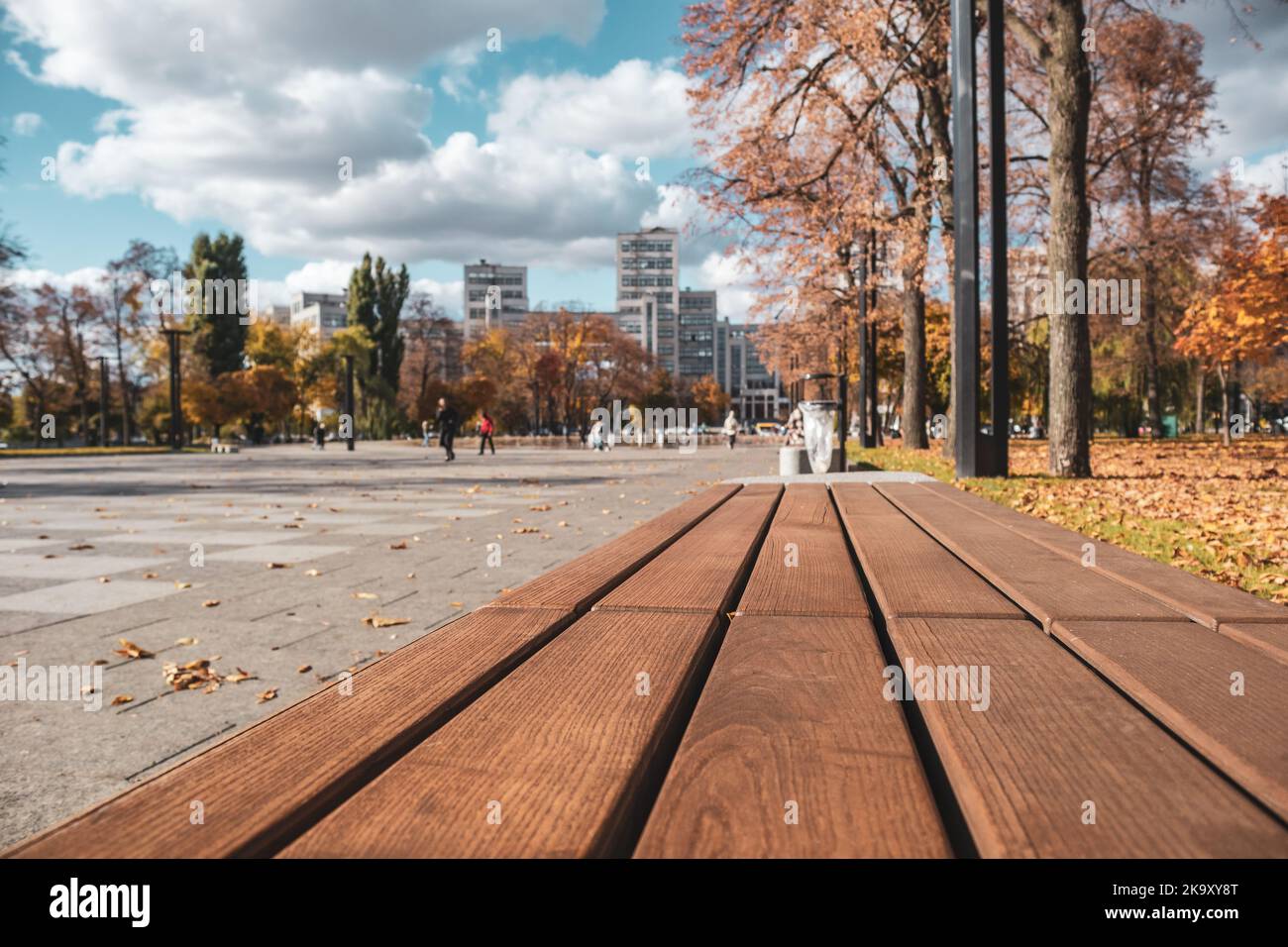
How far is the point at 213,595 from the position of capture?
17.8 ft

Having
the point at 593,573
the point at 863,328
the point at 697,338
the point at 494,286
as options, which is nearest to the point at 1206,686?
the point at 593,573

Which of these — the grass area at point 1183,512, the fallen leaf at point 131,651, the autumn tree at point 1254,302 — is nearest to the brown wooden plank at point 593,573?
the fallen leaf at point 131,651

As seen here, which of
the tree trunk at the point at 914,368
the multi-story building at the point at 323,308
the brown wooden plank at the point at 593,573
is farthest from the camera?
the multi-story building at the point at 323,308

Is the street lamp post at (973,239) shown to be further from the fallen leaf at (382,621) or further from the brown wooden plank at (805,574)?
the fallen leaf at (382,621)

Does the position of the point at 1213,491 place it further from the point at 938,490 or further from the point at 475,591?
the point at 475,591

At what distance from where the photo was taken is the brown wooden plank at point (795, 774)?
92 centimetres

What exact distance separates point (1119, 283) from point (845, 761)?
3170cm

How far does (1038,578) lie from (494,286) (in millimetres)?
172555

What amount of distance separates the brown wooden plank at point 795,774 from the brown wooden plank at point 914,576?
578 millimetres

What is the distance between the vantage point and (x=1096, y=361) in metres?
38.4

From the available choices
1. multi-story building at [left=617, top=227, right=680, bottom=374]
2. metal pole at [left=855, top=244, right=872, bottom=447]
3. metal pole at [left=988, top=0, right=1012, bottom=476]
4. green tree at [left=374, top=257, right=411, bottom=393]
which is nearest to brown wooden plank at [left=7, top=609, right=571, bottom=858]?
metal pole at [left=988, top=0, right=1012, bottom=476]

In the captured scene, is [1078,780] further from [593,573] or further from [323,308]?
[323,308]

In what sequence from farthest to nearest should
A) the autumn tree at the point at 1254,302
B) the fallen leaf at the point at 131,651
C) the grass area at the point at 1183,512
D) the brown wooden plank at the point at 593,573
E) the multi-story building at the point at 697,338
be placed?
the multi-story building at the point at 697,338
the autumn tree at the point at 1254,302
the grass area at the point at 1183,512
the fallen leaf at the point at 131,651
the brown wooden plank at the point at 593,573

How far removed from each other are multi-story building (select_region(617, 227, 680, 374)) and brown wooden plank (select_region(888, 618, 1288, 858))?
16774cm
